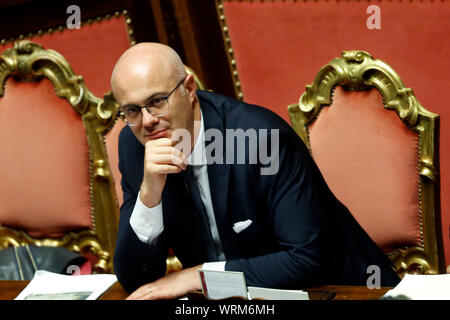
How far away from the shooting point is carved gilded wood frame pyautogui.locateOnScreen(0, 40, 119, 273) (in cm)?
237

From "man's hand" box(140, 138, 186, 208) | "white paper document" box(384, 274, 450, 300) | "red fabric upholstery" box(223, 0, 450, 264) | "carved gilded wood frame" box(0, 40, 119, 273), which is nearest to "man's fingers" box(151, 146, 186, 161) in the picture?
"man's hand" box(140, 138, 186, 208)

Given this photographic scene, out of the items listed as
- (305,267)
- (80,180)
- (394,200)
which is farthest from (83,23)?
(305,267)

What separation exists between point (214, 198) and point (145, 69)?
1.24ft

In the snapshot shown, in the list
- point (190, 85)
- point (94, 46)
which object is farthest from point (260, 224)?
point (94, 46)

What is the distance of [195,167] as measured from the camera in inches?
68.1

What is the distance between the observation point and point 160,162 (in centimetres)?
156

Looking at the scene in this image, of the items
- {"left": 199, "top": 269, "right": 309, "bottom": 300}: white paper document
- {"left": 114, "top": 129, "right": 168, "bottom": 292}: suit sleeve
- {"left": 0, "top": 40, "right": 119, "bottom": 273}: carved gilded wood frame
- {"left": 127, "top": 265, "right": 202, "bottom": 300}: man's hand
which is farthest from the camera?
{"left": 0, "top": 40, "right": 119, "bottom": 273}: carved gilded wood frame

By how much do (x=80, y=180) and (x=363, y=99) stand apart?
1.13m

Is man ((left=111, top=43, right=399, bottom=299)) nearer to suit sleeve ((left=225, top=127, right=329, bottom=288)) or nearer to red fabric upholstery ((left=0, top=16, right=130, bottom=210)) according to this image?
suit sleeve ((left=225, top=127, right=329, bottom=288))

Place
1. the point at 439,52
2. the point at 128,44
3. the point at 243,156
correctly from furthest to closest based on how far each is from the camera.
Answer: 1. the point at 128,44
2. the point at 439,52
3. the point at 243,156

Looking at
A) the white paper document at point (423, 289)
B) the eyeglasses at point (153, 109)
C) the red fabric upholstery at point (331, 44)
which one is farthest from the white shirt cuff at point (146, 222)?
the red fabric upholstery at point (331, 44)

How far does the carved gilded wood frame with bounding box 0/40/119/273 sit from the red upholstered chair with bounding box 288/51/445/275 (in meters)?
0.76
